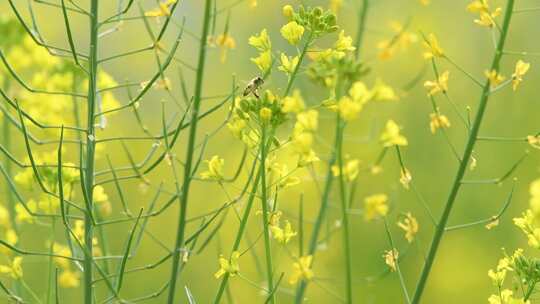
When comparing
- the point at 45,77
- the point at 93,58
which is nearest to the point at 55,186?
the point at 93,58

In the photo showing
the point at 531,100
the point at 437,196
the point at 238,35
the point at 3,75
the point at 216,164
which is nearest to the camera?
the point at 216,164

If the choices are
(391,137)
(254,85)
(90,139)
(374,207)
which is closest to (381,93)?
(391,137)

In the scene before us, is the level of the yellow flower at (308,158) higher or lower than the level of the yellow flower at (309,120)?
lower

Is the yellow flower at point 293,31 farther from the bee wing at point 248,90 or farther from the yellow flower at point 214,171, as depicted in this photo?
the yellow flower at point 214,171

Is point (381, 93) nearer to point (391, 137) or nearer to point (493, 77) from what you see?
point (391, 137)

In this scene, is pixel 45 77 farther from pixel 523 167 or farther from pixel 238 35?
pixel 238 35

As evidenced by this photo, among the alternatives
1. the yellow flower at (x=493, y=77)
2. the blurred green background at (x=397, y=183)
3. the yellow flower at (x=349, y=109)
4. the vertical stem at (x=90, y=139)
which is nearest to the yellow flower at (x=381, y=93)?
the yellow flower at (x=349, y=109)
